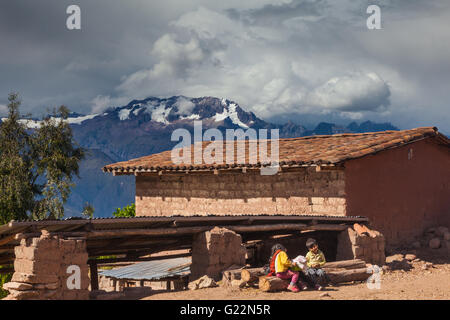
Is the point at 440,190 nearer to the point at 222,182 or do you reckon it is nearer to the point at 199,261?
the point at 222,182

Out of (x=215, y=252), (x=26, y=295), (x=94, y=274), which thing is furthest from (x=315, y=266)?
(x=94, y=274)

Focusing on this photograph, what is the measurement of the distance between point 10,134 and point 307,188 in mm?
21842

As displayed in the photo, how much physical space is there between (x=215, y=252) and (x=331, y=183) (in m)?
4.48

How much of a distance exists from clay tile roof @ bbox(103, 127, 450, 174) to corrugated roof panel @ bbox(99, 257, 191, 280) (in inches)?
110

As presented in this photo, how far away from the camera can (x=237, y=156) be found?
16719 mm

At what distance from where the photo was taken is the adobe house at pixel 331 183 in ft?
47.1

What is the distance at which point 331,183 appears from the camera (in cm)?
1427

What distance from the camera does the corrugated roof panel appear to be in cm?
1445

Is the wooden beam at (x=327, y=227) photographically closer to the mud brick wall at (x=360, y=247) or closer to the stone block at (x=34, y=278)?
the mud brick wall at (x=360, y=247)

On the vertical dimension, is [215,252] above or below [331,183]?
below

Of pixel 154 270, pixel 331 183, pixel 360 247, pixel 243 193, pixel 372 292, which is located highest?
pixel 331 183

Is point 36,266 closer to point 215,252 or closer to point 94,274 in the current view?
point 215,252

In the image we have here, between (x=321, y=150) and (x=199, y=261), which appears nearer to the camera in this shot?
(x=199, y=261)
